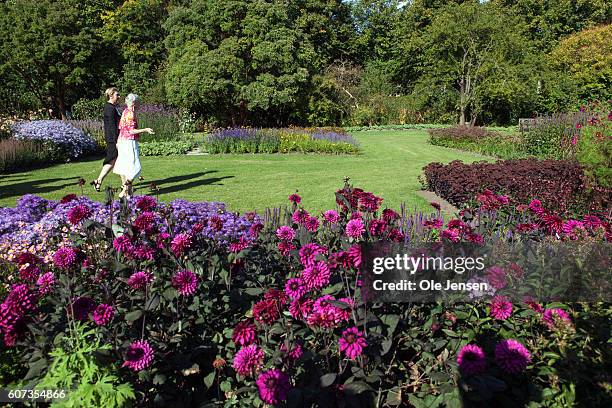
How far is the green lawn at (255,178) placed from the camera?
7.48m

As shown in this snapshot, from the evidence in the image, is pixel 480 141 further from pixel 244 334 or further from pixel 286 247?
pixel 244 334

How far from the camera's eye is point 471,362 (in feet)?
5.34

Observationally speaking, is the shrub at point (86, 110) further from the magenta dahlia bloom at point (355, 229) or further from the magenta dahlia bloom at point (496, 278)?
the magenta dahlia bloom at point (496, 278)

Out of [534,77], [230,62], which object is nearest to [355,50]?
[534,77]

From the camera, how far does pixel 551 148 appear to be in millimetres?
12477

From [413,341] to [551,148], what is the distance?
12379mm

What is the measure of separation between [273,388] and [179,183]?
25.6ft

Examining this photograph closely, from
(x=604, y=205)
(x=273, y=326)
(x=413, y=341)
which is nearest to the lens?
(x=273, y=326)

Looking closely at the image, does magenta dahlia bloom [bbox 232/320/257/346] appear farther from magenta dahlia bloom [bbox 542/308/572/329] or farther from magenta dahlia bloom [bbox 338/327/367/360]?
magenta dahlia bloom [bbox 542/308/572/329]

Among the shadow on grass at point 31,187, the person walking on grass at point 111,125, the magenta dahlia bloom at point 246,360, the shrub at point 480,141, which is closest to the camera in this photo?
the magenta dahlia bloom at point 246,360

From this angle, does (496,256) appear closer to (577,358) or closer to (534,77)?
(577,358)

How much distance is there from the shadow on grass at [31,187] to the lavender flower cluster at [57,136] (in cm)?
304

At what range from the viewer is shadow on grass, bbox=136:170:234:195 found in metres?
8.13
